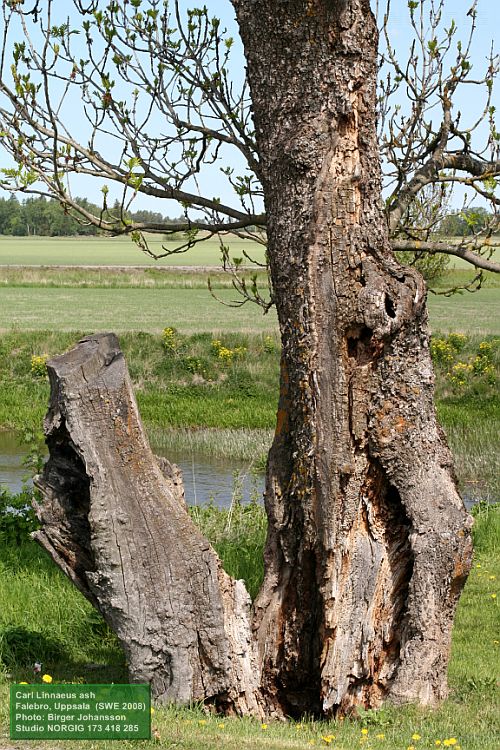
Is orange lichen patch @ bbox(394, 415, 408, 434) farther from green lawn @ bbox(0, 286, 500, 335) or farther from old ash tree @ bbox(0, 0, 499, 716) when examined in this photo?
green lawn @ bbox(0, 286, 500, 335)

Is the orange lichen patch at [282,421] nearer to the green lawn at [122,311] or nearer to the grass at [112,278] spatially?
the green lawn at [122,311]

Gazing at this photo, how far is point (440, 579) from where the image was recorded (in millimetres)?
5578

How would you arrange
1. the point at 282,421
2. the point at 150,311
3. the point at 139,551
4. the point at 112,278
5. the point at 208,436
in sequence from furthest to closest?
the point at 112,278, the point at 150,311, the point at 208,436, the point at 282,421, the point at 139,551

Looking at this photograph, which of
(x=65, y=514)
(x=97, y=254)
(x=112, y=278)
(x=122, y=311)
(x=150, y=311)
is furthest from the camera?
(x=97, y=254)

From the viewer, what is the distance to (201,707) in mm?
5352

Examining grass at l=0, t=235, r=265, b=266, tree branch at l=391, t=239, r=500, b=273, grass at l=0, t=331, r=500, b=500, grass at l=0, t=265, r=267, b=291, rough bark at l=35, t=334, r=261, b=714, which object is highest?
grass at l=0, t=235, r=265, b=266

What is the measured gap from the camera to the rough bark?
205 inches

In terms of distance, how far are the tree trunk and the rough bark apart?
20.1 inches
